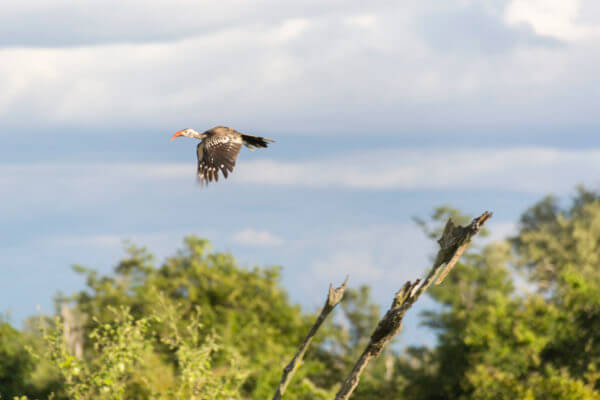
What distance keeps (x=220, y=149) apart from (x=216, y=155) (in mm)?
192

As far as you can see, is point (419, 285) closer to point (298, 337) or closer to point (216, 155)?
point (216, 155)

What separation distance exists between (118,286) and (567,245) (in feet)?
132

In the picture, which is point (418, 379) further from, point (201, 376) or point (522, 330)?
point (201, 376)

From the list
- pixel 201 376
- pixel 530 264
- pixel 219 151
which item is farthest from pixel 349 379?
pixel 530 264

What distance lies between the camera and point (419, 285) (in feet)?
21.8

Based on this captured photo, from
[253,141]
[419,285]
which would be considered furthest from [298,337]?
[419,285]

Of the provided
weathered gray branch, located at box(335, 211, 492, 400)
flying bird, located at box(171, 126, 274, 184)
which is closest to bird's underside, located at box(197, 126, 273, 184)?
flying bird, located at box(171, 126, 274, 184)

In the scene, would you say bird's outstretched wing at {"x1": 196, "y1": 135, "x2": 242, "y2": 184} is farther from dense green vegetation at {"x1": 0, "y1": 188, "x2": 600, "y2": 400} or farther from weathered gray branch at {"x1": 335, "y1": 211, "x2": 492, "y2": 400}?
dense green vegetation at {"x1": 0, "y1": 188, "x2": 600, "y2": 400}

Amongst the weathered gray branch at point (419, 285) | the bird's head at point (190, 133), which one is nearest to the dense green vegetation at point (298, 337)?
the bird's head at point (190, 133)

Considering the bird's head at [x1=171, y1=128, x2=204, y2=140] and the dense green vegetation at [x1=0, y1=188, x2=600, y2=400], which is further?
the dense green vegetation at [x1=0, y1=188, x2=600, y2=400]

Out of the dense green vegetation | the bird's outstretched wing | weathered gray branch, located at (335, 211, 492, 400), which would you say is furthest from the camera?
the dense green vegetation

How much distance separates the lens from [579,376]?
80.5 ft

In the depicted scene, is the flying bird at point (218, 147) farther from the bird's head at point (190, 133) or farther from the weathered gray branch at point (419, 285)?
the weathered gray branch at point (419, 285)

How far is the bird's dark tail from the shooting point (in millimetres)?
12123
